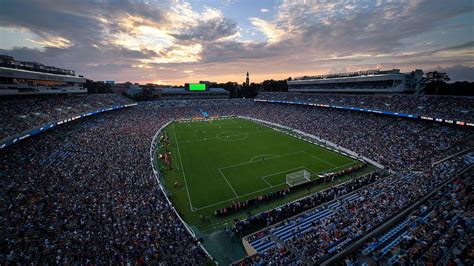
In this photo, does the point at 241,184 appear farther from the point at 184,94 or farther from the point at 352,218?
the point at 184,94

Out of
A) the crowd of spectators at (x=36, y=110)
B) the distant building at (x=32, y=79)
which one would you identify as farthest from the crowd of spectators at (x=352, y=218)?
the distant building at (x=32, y=79)

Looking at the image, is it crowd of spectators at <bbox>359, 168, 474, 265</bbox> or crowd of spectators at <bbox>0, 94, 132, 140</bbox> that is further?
crowd of spectators at <bbox>0, 94, 132, 140</bbox>

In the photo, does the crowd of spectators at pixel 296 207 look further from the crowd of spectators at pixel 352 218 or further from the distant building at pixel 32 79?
the distant building at pixel 32 79

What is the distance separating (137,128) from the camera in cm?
4241

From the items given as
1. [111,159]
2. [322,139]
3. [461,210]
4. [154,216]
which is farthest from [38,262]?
[322,139]

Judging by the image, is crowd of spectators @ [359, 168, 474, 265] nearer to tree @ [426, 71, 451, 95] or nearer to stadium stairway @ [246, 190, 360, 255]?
stadium stairway @ [246, 190, 360, 255]

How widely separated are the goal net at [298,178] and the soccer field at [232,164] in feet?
2.44

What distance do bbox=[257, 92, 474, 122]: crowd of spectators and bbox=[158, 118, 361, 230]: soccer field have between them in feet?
48.7

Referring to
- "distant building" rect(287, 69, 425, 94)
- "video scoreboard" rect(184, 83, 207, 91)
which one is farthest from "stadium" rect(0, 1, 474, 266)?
"video scoreboard" rect(184, 83, 207, 91)

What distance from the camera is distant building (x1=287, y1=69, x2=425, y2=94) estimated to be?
4153cm

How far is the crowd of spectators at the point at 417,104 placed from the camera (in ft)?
97.3

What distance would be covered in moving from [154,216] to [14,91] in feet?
90.0

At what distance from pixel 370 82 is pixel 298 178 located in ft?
118

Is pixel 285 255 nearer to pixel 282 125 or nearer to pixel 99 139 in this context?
pixel 99 139
